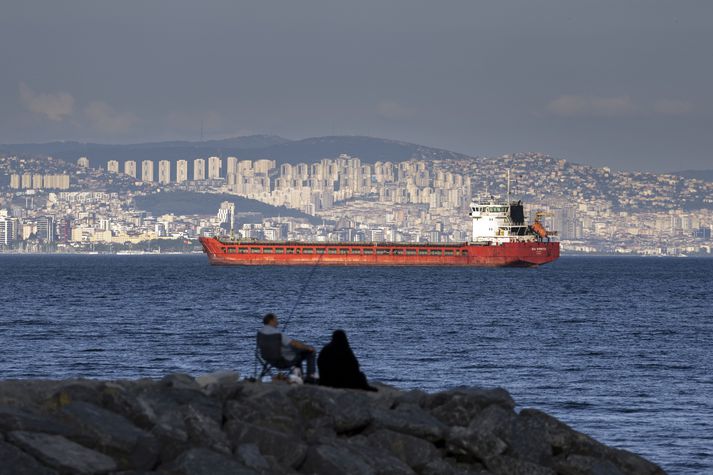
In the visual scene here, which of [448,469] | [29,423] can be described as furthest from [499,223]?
[29,423]

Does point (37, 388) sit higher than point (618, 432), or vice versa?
point (37, 388)

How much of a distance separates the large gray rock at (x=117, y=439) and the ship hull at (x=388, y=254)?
104989mm

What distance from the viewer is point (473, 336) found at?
4062 cm

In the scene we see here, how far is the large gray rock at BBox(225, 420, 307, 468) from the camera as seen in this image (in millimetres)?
12305

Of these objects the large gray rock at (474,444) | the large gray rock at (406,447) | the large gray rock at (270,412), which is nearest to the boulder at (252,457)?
the large gray rock at (270,412)

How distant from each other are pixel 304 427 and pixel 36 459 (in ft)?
9.47

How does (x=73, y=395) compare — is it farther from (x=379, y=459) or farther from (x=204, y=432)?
(x=379, y=459)

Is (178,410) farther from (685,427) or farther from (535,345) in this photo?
(535,345)

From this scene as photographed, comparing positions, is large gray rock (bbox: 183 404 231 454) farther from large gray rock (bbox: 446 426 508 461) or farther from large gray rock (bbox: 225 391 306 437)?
large gray rock (bbox: 446 426 508 461)

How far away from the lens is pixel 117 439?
1187cm

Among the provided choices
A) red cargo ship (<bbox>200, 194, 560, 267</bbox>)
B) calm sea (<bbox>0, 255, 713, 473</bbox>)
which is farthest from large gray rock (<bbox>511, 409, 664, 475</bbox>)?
red cargo ship (<bbox>200, 194, 560, 267</bbox>)

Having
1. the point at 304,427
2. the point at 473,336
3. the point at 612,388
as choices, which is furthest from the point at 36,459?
the point at 473,336

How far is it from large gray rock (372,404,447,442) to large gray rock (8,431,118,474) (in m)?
2.95

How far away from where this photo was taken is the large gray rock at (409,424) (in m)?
13.3
